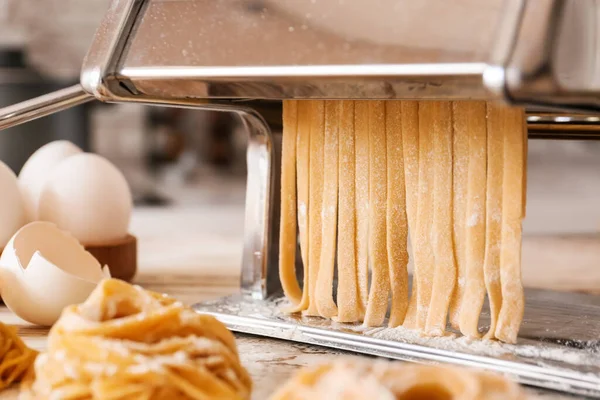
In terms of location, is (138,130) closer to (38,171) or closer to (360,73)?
(38,171)

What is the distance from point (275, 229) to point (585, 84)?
59 centimetres

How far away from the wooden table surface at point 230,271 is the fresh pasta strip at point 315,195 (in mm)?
111

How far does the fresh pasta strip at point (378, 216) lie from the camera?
1.01 metres

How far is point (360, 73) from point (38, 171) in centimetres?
90

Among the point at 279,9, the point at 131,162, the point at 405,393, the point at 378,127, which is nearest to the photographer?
the point at 405,393

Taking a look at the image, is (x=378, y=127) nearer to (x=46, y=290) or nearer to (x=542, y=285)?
(x=46, y=290)

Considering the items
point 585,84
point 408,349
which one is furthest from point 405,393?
point 585,84

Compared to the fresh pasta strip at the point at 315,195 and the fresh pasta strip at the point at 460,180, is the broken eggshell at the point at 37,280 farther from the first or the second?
the fresh pasta strip at the point at 460,180

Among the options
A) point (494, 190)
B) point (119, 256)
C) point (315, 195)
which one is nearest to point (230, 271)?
point (119, 256)

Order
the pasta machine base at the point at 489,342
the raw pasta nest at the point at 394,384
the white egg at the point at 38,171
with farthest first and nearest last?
the white egg at the point at 38,171 → the pasta machine base at the point at 489,342 → the raw pasta nest at the point at 394,384

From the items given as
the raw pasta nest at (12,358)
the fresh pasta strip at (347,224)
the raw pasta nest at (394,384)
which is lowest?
the raw pasta nest at (12,358)

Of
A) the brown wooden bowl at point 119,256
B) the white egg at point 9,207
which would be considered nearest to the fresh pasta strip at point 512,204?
the brown wooden bowl at point 119,256

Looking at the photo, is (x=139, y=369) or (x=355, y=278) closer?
(x=139, y=369)

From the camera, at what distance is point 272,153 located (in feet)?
3.88
